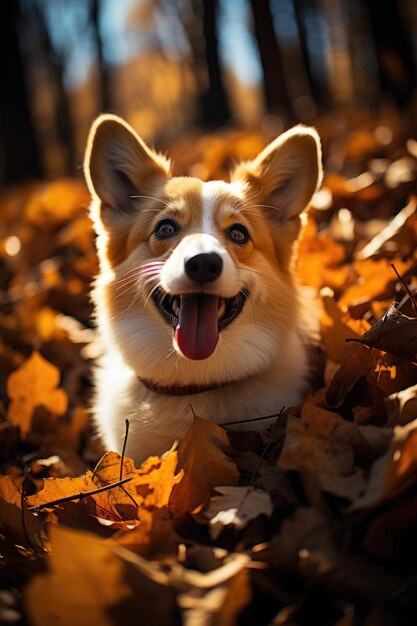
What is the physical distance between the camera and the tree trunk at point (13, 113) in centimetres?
1156

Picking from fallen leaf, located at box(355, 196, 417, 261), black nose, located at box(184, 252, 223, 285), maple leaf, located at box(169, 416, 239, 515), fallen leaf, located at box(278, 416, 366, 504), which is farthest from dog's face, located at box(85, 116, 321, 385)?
fallen leaf, located at box(278, 416, 366, 504)

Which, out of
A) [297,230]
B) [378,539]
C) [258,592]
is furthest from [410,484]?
[297,230]

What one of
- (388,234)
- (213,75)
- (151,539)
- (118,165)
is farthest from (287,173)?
(213,75)

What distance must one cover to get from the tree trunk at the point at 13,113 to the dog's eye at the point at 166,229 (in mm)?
10620

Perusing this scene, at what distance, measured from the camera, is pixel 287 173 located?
9.62 feet

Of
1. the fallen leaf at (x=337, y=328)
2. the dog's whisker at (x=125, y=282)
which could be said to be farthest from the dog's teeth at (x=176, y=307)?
the fallen leaf at (x=337, y=328)

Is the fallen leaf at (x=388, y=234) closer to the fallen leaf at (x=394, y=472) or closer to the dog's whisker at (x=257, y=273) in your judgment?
the dog's whisker at (x=257, y=273)

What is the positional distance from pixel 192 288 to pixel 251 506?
37.1 inches

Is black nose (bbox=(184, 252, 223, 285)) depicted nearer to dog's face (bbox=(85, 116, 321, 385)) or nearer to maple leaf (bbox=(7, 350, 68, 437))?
dog's face (bbox=(85, 116, 321, 385))

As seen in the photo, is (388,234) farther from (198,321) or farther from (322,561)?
(322,561)

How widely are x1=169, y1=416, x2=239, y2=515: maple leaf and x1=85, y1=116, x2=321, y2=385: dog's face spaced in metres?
0.53

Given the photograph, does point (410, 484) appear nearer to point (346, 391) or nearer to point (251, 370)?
point (346, 391)

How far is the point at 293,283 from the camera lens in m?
2.88

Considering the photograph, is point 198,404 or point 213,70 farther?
point 213,70
